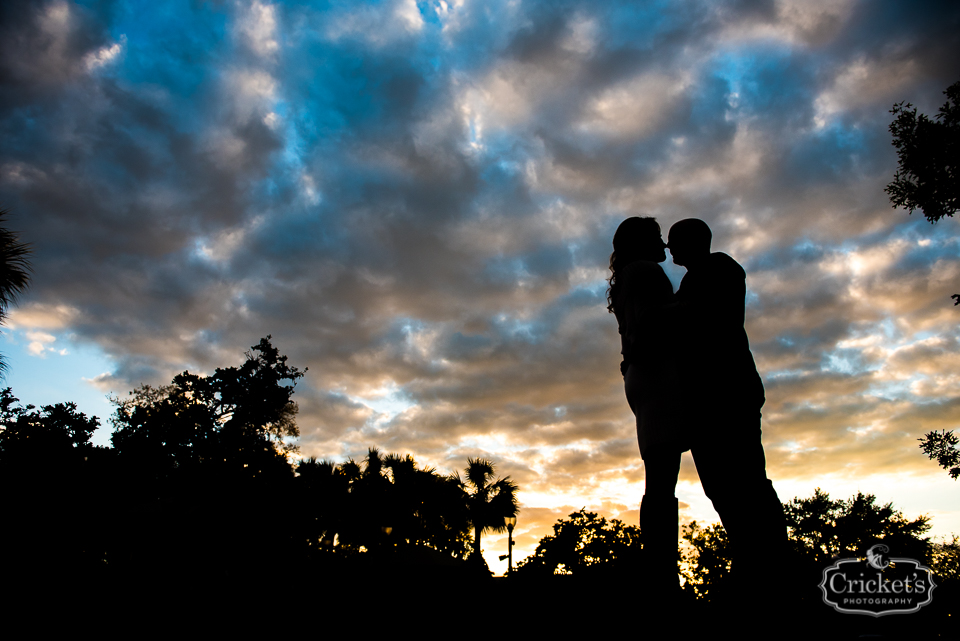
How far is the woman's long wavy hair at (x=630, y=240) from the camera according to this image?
326 centimetres

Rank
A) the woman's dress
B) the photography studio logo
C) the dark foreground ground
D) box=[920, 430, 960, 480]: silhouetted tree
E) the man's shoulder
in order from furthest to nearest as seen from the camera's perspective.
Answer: box=[920, 430, 960, 480]: silhouetted tree < the man's shoulder < the woman's dress < the photography studio logo < the dark foreground ground

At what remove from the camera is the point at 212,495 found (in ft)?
76.4

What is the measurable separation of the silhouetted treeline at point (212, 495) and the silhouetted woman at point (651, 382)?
441 inches

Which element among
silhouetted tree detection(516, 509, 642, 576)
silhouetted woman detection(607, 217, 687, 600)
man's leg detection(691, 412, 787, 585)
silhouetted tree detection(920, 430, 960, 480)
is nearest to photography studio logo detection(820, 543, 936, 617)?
man's leg detection(691, 412, 787, 585)

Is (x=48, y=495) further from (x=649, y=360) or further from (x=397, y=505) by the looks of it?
(x=649, y=360)

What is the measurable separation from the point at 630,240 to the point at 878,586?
2445mm

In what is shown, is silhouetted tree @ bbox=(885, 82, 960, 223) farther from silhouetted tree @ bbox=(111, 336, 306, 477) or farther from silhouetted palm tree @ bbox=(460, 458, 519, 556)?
silhouetted tree @ bbox=(111, 336, 306, 477)

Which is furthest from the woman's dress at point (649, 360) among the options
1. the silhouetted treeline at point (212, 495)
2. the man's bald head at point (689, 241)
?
the silhouetted treeline at point (212, 495)

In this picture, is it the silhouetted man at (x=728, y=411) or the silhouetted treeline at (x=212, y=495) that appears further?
the silhouetted treeline at (x=212, y=495)

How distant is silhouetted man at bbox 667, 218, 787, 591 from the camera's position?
2.67m

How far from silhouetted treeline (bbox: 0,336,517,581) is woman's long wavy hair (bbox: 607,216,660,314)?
37.3ft

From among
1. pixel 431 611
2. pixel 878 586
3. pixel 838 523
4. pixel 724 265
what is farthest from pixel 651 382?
pixel 838 523

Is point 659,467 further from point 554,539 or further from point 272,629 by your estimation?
point 554,539

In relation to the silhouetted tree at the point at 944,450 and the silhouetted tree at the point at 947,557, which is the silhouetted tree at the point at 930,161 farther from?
the silhouetted tree at the point at 947,557
